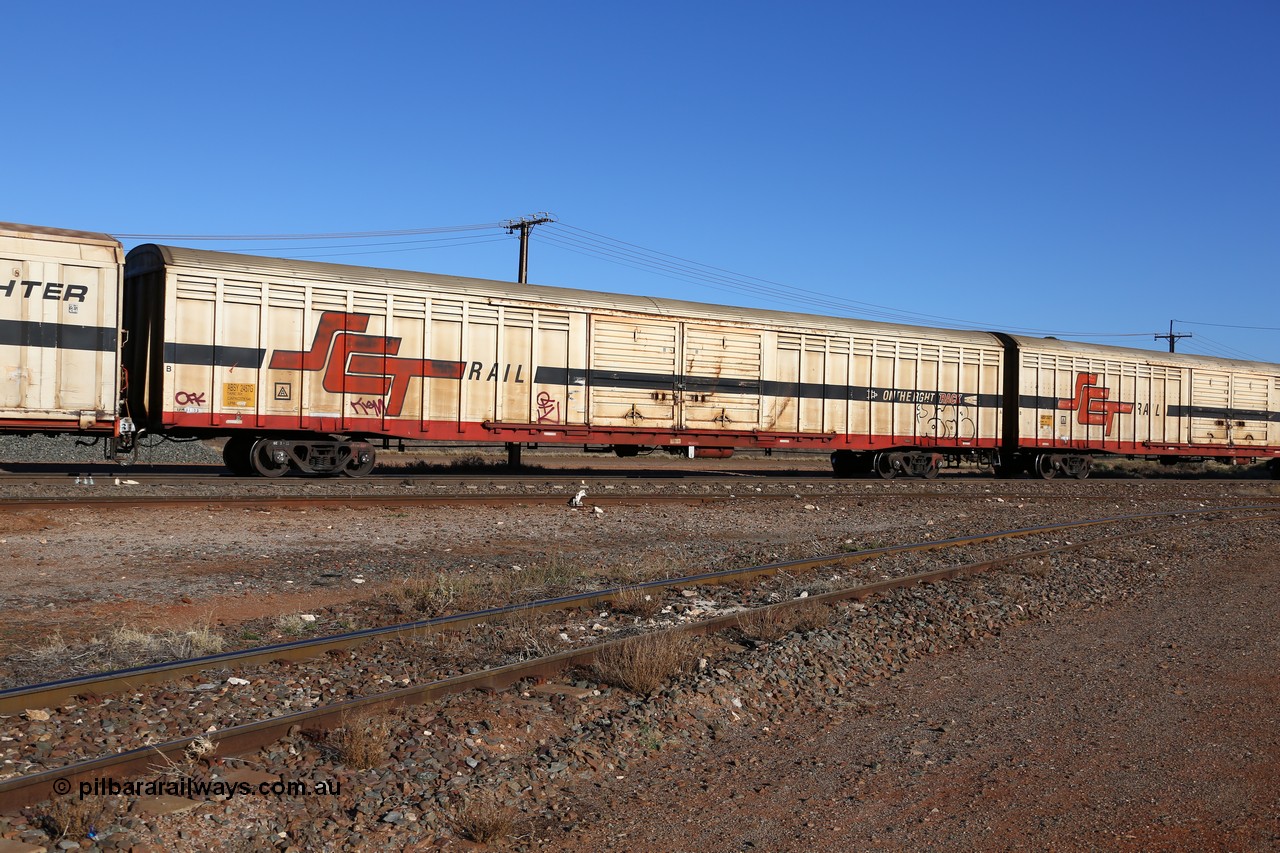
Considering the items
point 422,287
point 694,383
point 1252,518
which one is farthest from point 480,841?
point 1252,518

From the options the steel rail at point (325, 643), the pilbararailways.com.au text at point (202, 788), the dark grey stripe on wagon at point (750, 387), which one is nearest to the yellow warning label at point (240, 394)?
the dark grey stripe on wagon at point (750, 387)

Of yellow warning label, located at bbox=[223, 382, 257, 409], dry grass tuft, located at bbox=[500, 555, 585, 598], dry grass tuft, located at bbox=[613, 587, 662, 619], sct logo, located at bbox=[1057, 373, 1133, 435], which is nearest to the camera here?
dry grass tuft, located at bbox=[613, 587, 662, 619]

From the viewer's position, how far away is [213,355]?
1606cm

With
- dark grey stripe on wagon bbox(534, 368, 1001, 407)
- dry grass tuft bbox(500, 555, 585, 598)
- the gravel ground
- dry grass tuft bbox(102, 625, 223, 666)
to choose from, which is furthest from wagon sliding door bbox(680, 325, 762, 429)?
dry grass tuft bbox(102, 625, 223, 666)

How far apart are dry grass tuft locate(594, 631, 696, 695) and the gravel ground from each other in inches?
4.0

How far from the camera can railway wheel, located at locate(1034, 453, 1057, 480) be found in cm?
2673

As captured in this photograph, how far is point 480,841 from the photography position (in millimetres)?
4129

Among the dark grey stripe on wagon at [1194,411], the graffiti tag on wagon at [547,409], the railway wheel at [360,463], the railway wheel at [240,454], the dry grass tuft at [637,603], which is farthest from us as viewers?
the dark grey stripe on wagon at [1194,411]

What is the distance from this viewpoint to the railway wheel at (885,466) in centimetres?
2439

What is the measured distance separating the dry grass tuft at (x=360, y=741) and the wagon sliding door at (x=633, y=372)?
1461 centimetres

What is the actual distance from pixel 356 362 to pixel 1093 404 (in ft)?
65.1

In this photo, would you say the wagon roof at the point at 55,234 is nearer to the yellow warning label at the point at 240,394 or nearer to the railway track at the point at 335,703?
the yellow warning label at the point at 240,394

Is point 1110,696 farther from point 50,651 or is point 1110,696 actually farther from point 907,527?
point 907,527

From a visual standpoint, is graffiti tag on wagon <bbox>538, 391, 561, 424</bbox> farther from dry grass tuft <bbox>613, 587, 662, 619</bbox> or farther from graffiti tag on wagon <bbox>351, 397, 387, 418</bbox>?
dry grass tuft <bbox>613, 587, 662, 619</bbox>
